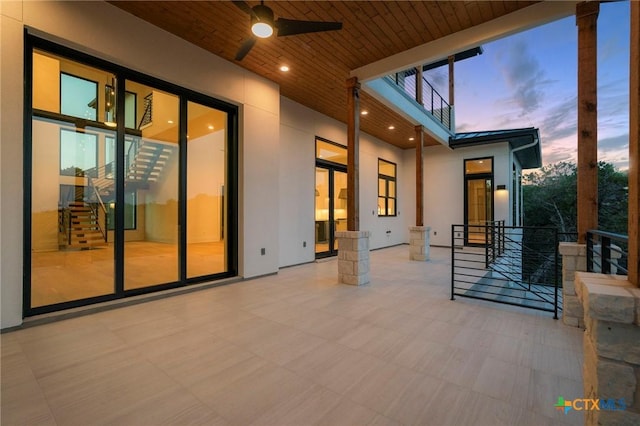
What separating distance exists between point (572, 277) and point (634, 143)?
2.59 m

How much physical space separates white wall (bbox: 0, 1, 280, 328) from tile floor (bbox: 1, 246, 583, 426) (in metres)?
1.21

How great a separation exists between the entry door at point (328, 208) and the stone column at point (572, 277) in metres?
4.82

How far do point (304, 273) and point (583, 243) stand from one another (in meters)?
4.17

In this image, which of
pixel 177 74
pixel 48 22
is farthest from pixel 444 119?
pixel 48 22

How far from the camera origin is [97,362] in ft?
7.31

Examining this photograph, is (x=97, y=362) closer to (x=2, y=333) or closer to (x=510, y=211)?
(x=2, y=333)

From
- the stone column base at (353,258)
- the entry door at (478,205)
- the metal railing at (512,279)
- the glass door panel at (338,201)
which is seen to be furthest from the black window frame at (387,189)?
the stone column base at (353,258)

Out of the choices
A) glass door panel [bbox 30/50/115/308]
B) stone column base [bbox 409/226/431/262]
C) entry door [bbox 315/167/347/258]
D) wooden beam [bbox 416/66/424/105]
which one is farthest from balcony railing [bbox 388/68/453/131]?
glass door panel [bbox 30/50/115/308]

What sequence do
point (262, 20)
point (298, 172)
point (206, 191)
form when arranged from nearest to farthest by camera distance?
point (262, 20) < point (206, 191) < point (298, 172)

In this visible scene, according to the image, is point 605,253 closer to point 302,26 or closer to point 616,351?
point 616,351

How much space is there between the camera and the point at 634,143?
111cm

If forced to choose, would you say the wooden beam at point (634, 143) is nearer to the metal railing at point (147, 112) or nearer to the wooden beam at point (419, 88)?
the metal railing at point (147, 112)

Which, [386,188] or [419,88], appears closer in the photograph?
[419,88]

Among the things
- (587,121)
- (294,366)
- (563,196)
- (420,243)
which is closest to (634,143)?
(294,366)
